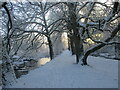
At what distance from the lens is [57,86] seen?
8.36 metres

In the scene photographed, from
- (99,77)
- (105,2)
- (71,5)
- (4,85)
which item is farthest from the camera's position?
(105,2)

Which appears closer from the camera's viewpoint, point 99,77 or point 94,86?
point 94,86

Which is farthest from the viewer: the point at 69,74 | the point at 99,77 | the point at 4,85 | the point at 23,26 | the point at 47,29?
the point at 47,29

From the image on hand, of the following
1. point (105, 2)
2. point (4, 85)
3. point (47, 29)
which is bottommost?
point (4, 85)

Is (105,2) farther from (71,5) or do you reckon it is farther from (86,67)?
(86,67)

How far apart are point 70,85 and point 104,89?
5.01 feet

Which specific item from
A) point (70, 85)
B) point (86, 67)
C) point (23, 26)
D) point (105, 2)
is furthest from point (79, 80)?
point (23, 26)

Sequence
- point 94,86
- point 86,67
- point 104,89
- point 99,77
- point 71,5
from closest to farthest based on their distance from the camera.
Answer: point 104,89, point 94,86, point 99,77, point 86,67, point 71,5

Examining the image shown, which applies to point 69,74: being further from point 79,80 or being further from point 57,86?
point 57,86

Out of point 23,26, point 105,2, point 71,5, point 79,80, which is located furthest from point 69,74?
point 23,26

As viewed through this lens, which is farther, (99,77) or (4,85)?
(99,77)

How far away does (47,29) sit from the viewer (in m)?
23.6

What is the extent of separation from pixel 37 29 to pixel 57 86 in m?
16.5

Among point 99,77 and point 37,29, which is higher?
Result: point 37,29
